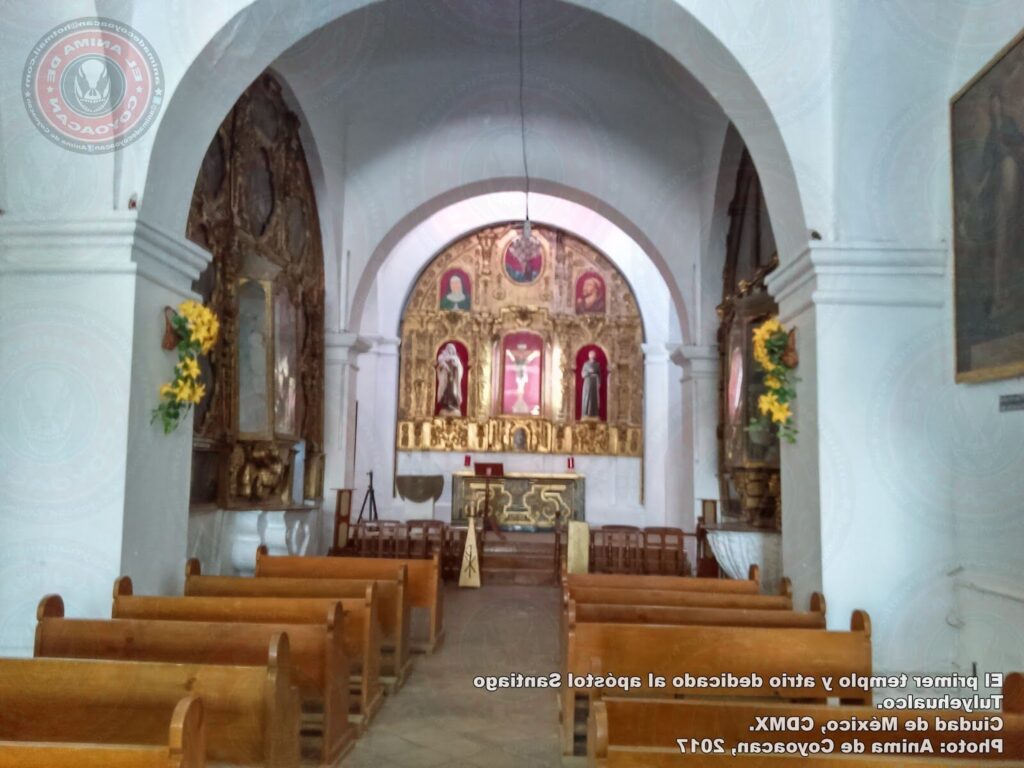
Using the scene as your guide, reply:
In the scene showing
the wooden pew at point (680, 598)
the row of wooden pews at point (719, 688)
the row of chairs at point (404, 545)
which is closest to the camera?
the row of wooden pews at point (719, 688)

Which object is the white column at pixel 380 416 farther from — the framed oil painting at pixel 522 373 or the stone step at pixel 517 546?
the stone step at pixel 517 546

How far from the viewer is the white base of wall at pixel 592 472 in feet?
50.7

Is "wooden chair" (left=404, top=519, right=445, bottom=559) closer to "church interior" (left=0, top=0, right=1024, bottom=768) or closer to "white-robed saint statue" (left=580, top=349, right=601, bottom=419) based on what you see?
"church interior" (left=0, top=0, right=1024, bottom=768)

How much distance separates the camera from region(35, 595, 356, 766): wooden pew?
3.66 meters

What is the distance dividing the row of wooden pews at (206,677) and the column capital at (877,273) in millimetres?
3368

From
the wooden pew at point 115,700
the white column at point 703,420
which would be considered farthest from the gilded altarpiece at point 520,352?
the wooden pew at point 115,700

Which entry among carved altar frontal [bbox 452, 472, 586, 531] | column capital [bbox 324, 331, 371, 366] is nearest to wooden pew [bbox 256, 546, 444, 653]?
column capital [bbox 324, 331, 371, 366]

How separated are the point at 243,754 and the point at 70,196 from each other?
340 cm

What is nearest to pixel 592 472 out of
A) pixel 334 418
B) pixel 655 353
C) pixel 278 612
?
pixel 655 353

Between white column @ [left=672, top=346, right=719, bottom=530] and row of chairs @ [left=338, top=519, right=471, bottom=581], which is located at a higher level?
white column @ [left=672, top=346, right=719, bottom=530]

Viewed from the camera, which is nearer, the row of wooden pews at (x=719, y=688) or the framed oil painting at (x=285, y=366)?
the row of wooden pews at (x=719, y=688)

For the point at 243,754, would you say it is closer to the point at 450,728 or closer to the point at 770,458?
the point at 450,728

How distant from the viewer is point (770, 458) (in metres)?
7.27

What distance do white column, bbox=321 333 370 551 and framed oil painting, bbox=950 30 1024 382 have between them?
7.18 meters
